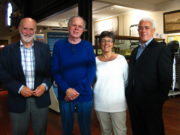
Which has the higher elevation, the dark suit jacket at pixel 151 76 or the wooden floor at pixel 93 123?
the dark suit jacket at pixel 151 76

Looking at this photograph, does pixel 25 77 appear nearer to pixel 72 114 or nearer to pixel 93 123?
pixel 72 114

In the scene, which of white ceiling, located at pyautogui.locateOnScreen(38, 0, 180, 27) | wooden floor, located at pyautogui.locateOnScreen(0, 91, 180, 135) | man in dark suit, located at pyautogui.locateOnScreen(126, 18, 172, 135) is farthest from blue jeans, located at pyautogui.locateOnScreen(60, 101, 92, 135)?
white ceiling, located at pyautogui.locateOnScreen(38, 0, 180, 27)

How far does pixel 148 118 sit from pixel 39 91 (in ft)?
3.30

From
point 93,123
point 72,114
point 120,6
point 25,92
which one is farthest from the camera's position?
point 120,6

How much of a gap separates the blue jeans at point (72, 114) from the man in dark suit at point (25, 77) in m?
0.20

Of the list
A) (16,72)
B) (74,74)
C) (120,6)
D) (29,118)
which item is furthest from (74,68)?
(120,6)

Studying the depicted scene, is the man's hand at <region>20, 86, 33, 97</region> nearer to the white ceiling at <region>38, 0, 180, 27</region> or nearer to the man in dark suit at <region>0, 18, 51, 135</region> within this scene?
the man in dark suit at <region>0, 18, 51, 135</region>

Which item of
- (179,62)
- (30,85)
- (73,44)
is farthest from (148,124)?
(179,62)

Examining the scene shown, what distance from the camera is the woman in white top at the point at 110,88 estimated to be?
1.78 metres

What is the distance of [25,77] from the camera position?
1684mm

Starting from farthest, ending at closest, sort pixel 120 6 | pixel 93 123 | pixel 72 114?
pixel 120 6 → pixel 93 123 → pixel 72 114

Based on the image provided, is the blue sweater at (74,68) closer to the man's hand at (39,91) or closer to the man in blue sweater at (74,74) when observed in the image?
the man in blue sweater at (74,74)

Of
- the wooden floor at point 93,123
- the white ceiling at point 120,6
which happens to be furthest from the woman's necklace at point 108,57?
the white ceiling at point 120,6

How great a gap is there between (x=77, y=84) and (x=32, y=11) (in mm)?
5474
